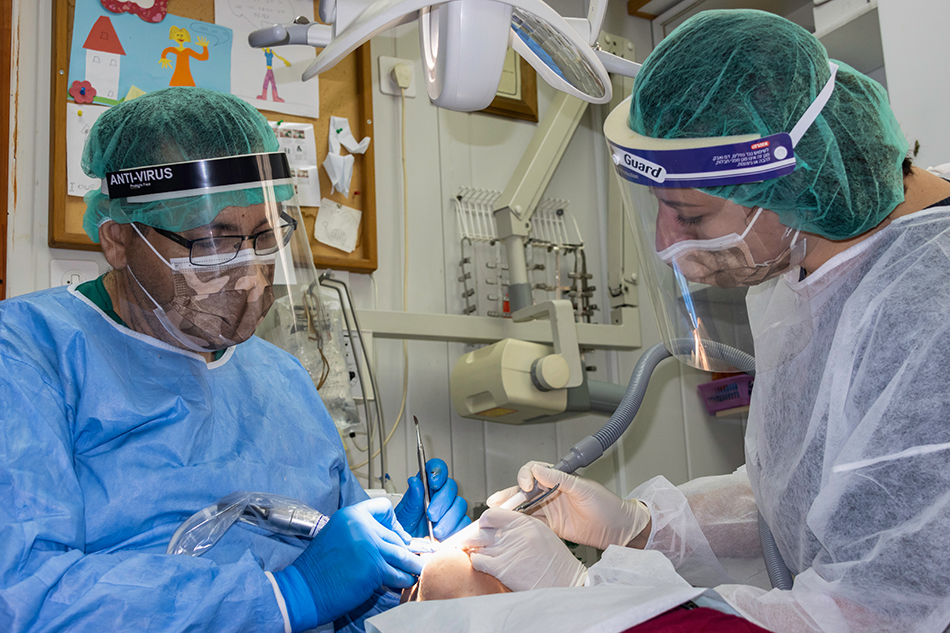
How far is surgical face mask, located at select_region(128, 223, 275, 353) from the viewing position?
4.21 ft

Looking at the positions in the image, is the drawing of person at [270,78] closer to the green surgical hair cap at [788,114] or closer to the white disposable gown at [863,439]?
the green surgical hair cap at [788,114]

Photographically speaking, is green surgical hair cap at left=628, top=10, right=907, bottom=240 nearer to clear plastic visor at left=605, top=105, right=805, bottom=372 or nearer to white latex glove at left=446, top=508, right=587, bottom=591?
clear plastic visor at left=605, top=105, right=805, bottom=372

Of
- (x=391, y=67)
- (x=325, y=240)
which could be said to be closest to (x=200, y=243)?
(x=325, y=240)

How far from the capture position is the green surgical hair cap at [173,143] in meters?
1.26

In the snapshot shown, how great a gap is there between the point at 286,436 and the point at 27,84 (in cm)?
139

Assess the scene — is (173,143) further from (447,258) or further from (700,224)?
(447,258)

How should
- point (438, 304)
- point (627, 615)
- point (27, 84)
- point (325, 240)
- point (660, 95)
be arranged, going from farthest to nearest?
point (438, 304), point (325, 240), point (27, 84), point (660, 95), point (627, 615)

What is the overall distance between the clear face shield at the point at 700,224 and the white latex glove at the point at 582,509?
1.09 feet

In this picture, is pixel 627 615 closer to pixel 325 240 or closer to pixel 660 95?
pixel 660 95

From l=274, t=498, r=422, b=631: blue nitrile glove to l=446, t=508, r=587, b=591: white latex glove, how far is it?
0.41 feet

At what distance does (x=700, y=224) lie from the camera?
1.23 meters

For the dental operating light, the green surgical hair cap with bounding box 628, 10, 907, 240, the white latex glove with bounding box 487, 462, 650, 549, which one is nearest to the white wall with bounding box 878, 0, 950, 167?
the green surgical hair cap with bounding box 628, 10, 907, 240

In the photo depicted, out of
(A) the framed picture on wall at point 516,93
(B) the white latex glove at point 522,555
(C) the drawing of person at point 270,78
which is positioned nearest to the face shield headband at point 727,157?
(B) the white latex glove at point 522,555

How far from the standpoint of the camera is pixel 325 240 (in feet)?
7.90
